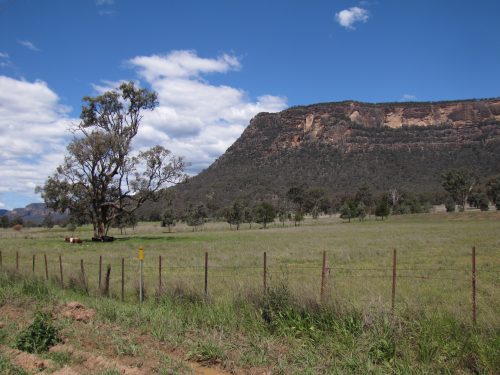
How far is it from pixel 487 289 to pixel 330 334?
965cm

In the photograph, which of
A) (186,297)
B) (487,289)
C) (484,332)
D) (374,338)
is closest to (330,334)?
(374,338)

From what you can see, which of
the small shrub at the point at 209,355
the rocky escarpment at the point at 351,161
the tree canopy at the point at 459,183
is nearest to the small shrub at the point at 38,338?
the small shrub at the point at 209,355

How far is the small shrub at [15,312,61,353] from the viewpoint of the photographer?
26.6 feet

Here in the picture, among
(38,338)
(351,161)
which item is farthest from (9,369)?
(351,161)

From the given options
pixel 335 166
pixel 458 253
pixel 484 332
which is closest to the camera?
pixel 484 332

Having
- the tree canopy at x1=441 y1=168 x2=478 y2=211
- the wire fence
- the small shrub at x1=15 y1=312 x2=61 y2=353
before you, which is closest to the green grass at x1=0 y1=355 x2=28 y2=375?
the small shrub at x1=15 y1=312 x2=61 y2=353

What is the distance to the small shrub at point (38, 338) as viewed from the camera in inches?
319

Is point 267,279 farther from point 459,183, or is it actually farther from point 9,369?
point 459,183

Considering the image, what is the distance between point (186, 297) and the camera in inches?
466

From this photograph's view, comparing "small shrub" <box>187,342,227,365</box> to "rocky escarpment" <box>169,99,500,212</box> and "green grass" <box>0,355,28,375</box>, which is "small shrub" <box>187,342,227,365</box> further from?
"rocky escarpment" <box>169,99,500,212</box>

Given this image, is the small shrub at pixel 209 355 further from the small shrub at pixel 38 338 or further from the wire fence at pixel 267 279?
the small shrub at pixel 38 338

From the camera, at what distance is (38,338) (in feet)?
27.1

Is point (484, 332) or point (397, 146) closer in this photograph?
point (484, 332)

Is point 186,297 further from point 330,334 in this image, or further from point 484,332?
point 484,332
